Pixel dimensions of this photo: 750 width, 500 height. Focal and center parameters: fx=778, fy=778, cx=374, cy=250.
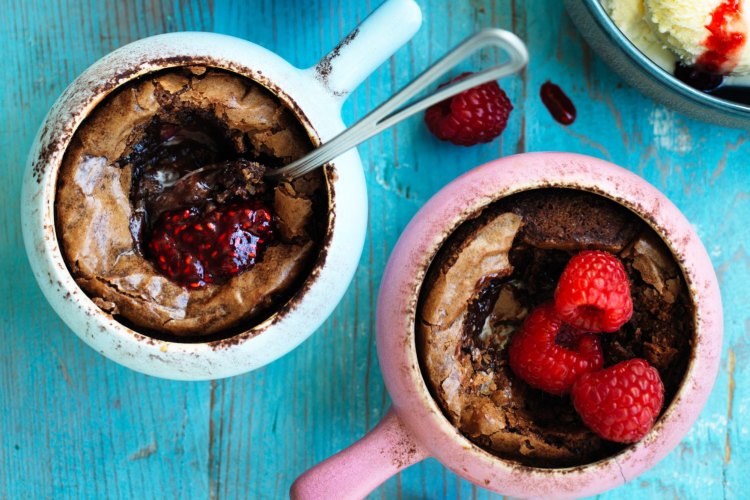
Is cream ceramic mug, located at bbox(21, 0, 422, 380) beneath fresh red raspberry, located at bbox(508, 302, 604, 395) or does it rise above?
above

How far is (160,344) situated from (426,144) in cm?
52

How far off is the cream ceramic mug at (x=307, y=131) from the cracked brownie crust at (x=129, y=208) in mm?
21

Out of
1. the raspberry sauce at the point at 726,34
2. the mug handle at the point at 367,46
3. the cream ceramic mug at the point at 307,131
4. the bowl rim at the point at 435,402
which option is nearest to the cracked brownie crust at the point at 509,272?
the bowl rim at the point at 435,402

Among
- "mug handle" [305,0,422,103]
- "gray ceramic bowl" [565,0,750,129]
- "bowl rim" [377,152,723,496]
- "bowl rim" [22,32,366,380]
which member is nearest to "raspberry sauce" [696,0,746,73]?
"gray ceramic bowl" [565,0,750,129]

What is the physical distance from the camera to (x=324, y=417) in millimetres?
1200

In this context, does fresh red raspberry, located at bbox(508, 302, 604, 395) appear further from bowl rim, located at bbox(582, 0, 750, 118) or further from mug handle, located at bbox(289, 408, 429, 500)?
bowl rim, located at bbox(582, 0, 750, 118)

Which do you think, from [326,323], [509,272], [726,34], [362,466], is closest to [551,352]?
[509,272]

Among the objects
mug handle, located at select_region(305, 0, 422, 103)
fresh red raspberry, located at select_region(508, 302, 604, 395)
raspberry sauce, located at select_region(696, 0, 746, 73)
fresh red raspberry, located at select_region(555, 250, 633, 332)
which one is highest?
mug handle, located at select_region(305, 0, 422, 103)

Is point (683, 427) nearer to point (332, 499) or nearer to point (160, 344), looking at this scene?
point (332, 499)

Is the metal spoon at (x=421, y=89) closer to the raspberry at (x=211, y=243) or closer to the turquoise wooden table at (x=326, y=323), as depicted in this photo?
the raspberry at (x=211, y=243)

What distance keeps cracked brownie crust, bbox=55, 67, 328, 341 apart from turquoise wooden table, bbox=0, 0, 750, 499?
0.89ft

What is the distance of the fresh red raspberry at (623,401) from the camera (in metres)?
0.87

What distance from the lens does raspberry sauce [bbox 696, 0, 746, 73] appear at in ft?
3.53

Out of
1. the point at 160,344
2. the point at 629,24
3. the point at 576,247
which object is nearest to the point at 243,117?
the point at 160,344
